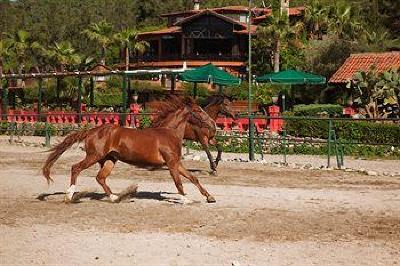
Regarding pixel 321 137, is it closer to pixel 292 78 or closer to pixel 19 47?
Result: pixel 292 78

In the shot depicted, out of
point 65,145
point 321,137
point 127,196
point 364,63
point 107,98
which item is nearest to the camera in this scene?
point 65,145

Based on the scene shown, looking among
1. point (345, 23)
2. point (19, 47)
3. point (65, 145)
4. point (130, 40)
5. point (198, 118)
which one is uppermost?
point (345, 23)

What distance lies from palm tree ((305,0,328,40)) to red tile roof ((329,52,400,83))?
64.2 ft

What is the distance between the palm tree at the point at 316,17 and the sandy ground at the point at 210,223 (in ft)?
142

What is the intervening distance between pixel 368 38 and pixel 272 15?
7.10 metres

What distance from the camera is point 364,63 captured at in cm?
3784

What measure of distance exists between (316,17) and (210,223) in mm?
50138

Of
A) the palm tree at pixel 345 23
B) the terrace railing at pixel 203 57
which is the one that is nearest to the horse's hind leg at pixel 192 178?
the palm tree at pixel 345 23

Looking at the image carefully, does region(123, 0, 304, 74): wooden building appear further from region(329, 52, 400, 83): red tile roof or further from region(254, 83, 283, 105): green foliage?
region(329, 52, 400, 83): red tile roof

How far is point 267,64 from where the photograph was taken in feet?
180

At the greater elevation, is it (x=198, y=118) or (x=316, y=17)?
(x=316, y=17)

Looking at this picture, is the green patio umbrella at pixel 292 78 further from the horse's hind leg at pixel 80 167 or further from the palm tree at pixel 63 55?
the palm tree at pixel 63 55

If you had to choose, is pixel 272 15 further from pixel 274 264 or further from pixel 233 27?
pixel 274 264

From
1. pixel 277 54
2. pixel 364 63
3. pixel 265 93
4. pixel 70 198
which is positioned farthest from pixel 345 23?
pixel 70 198
